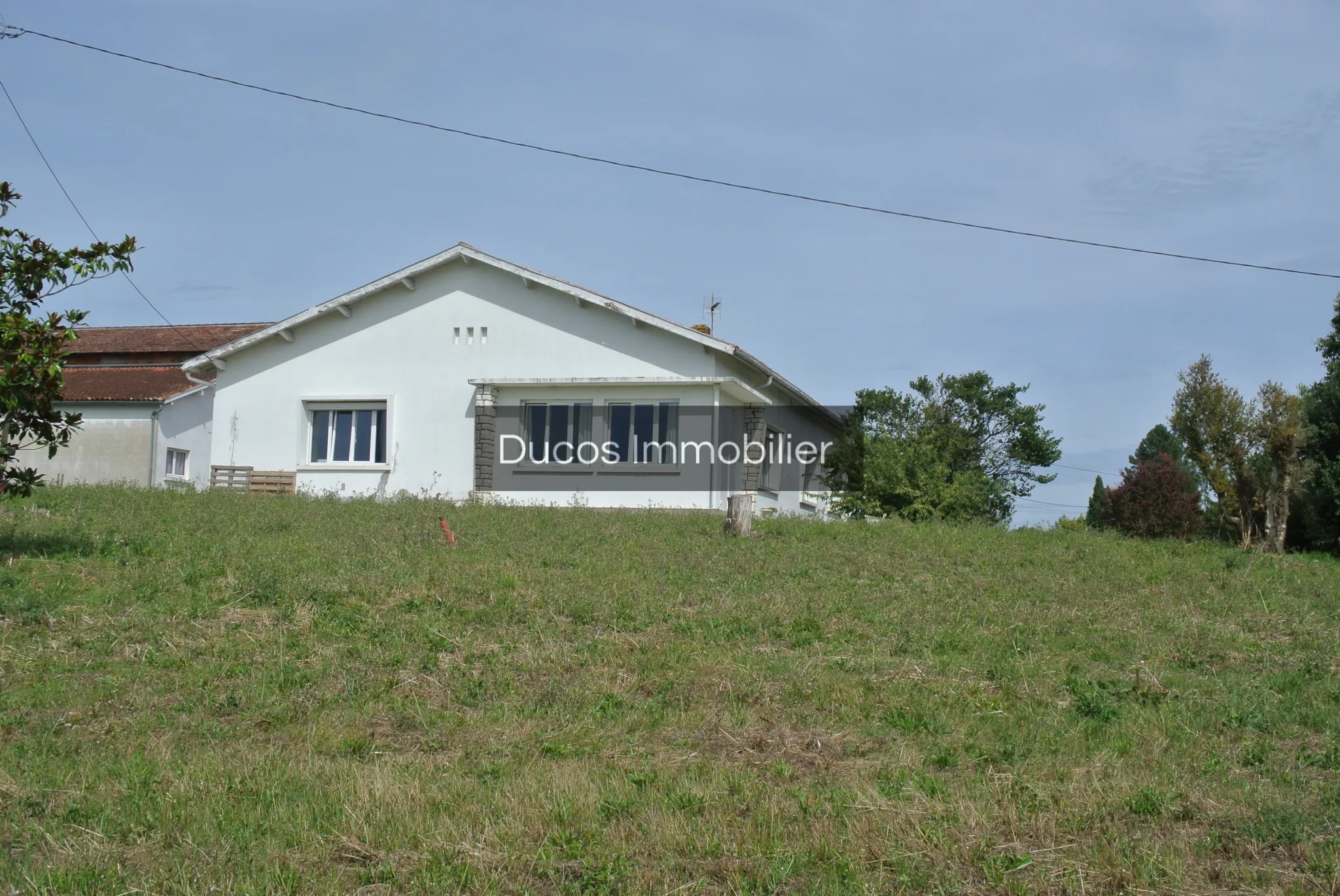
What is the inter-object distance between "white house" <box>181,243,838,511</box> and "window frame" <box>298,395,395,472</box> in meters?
0.03

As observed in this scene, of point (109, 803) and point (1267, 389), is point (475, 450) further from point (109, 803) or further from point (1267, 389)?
point (1267, 389)

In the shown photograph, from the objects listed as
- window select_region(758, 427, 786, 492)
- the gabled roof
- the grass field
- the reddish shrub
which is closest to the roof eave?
the gabled roof

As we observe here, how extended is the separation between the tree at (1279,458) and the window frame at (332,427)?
1857 cm

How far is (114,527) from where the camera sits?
565 inches

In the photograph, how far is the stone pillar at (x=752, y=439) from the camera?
23.2 m

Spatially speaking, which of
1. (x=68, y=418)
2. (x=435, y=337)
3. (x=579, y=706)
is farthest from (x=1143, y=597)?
(x=435, y=337)

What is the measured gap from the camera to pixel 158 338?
1439 inches

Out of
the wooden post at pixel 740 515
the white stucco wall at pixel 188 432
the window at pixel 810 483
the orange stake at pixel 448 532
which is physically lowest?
the orange stake at pixel 448 532

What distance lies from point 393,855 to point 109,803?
6.37ft

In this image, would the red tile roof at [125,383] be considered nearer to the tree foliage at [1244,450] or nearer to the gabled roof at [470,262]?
the gabled roof at [470,262]

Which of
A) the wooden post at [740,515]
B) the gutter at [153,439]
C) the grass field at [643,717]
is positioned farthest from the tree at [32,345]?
the gutter at [153,439]

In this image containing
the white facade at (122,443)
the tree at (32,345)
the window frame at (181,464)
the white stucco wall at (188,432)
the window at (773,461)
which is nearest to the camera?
the tree at (32,345)

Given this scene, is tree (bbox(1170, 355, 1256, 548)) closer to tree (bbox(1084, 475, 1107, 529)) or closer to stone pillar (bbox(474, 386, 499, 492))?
tree (bbox(1084, 475, 1107, 529))

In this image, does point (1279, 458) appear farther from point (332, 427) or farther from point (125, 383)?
point (125, 383)
